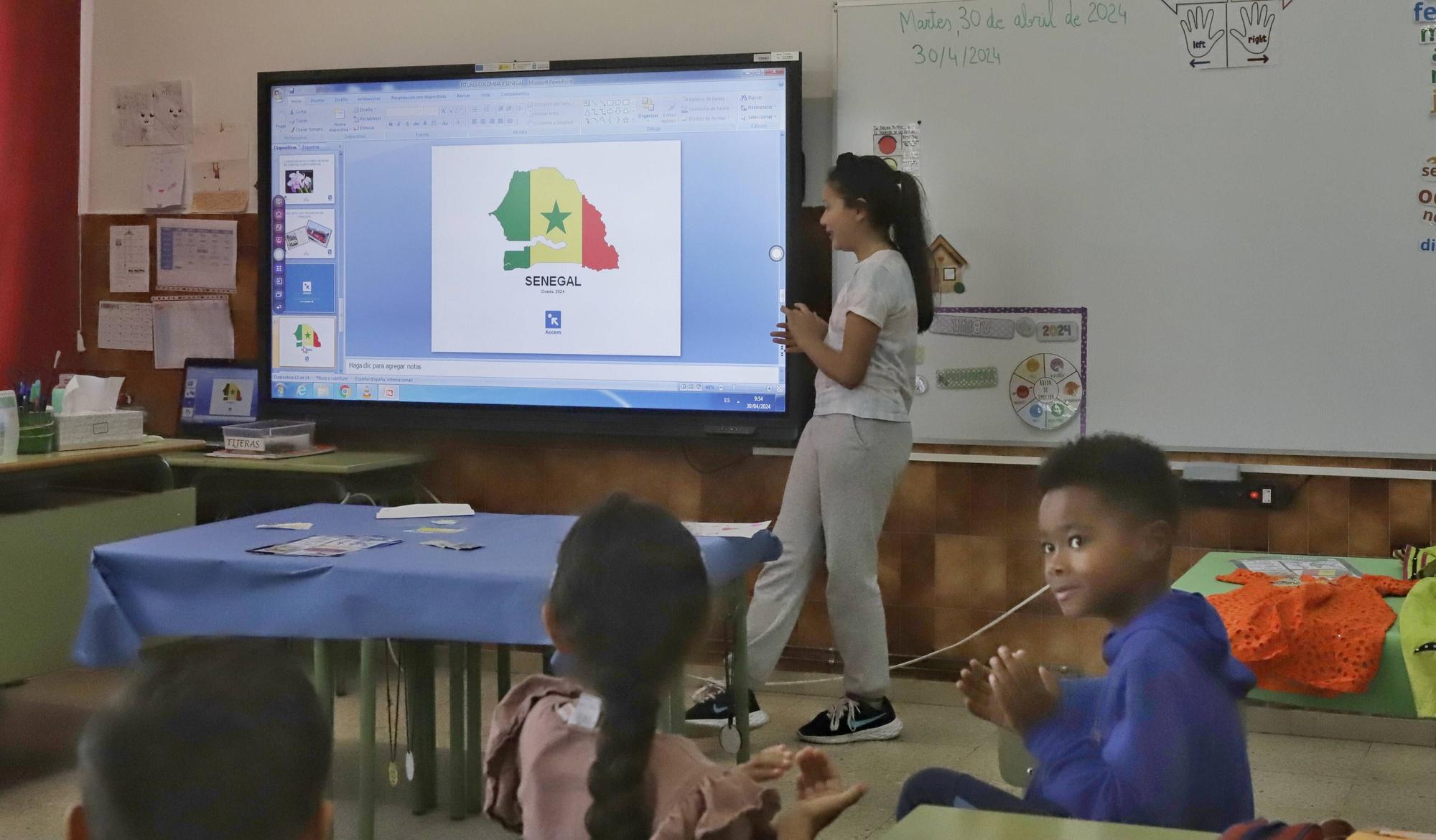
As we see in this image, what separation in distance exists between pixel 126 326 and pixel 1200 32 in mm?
3654

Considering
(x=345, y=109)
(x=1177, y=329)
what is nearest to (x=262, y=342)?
(x=345, y=109)

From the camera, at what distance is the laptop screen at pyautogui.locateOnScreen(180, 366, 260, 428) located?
4727 millimetres

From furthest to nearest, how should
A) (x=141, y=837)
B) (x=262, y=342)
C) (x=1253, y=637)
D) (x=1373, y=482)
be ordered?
(x=262, y=342), (x=1373, y=482), (x=1253, y=637), (x=141, y=837)

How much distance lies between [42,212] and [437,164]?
152 centimetres

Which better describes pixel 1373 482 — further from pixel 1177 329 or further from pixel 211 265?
pixel 211 265

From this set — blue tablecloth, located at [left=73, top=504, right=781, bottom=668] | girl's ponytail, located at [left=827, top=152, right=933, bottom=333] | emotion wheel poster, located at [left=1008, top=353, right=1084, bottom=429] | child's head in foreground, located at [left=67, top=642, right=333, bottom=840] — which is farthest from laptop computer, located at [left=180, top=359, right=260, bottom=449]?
child's head in foreground, located at [left=67, top=642, right=333, bottom=840]

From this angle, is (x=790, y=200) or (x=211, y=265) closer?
(x=790, y=200)

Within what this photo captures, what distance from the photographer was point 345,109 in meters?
4.50

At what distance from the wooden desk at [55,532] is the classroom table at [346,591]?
0.43m

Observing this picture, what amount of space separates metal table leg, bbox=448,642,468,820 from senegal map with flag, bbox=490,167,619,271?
154 cm

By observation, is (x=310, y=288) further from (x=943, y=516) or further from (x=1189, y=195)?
(x=1189, y=195)

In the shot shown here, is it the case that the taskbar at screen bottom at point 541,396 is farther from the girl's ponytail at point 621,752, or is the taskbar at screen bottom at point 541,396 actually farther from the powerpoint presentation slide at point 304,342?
the girl's ponytail at point 621,752

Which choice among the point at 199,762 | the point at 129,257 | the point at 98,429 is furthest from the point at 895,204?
the point at 199,762

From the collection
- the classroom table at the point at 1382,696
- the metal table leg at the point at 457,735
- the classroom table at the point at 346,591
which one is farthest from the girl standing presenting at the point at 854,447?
the classroom table at the point at 1382,696
